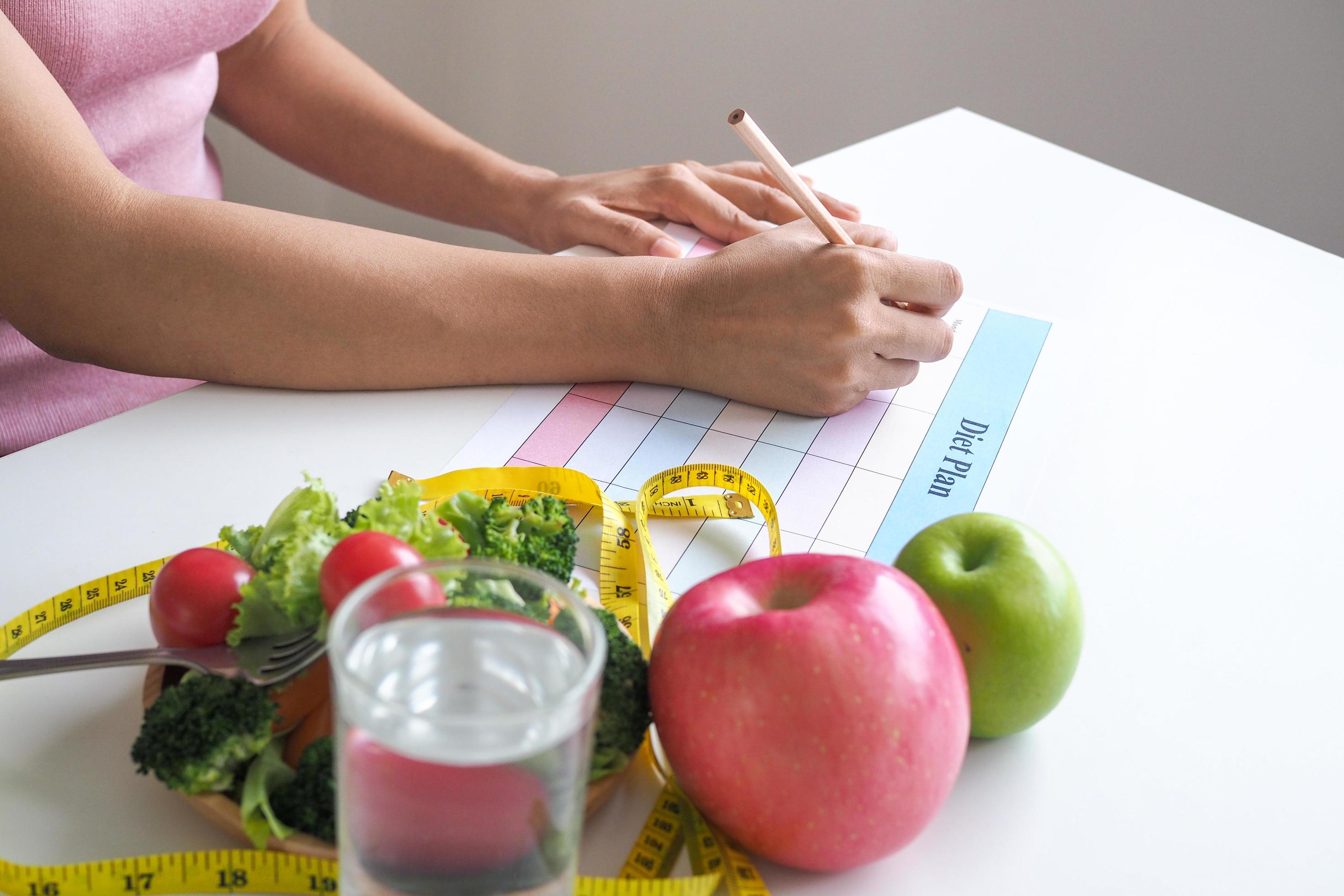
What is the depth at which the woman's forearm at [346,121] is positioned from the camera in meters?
1.65

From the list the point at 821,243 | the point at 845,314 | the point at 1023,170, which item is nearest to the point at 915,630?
the point at 845,314

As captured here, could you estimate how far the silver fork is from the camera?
1.98 feet

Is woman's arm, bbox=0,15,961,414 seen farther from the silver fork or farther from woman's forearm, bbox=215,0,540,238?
woman's forearm, bbox=215,0,540,238

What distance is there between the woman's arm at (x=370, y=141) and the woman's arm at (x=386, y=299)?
416mm

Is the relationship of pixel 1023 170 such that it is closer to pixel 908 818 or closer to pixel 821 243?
pixel 821 243

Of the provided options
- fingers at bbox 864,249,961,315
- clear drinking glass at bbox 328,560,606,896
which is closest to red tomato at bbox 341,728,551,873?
clear drinking glass at bbox 328,560,606,896

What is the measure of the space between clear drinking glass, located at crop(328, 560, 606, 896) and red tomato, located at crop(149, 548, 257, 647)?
0.19 meters

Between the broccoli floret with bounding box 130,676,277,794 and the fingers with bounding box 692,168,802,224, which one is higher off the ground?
the broccoli floret with bounding box 130,676,277,794

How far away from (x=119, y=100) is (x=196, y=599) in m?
0.89

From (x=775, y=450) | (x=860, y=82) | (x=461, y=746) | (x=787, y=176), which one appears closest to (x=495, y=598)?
(x=461, y=746)

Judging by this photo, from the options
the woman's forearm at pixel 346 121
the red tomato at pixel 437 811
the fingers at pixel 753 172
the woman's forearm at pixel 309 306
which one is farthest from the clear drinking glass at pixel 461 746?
the woman's forearm at pixel 346 121

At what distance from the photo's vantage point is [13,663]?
2.10 ft

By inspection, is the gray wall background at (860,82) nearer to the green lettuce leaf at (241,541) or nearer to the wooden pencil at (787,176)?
the wooden pencil at (787,176)

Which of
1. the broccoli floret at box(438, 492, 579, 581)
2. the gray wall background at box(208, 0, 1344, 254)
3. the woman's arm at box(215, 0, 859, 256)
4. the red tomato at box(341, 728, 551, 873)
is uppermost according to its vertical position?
the red tomato at box(341, 728, 551, 873)
